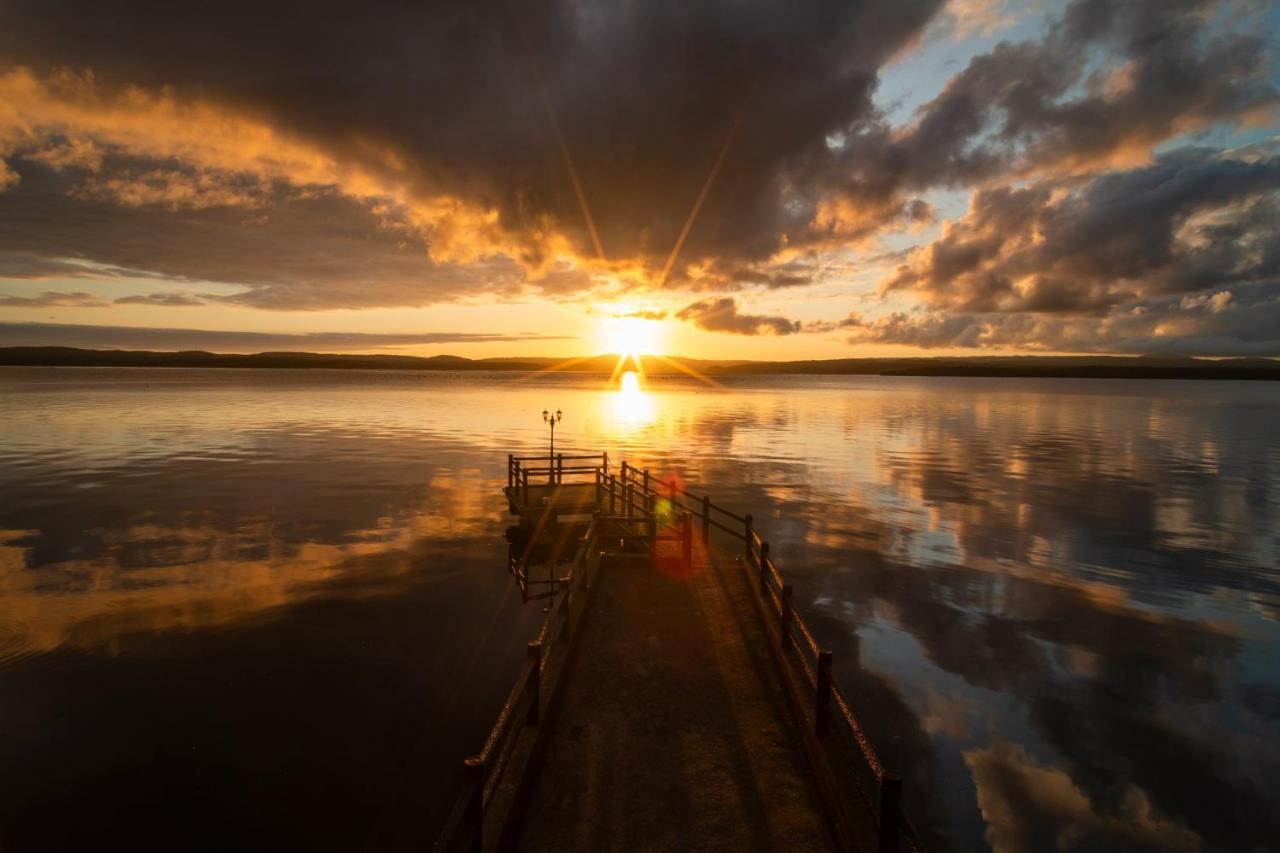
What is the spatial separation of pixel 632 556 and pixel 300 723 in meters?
9.02

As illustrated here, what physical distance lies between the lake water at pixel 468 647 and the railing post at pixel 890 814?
15.9 ft

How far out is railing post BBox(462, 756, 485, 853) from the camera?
6.61m

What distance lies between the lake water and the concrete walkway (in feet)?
10.7

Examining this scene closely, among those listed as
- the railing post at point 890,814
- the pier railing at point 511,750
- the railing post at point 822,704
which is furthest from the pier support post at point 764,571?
the railing post at point 890,814

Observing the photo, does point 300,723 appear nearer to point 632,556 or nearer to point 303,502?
point 632,556

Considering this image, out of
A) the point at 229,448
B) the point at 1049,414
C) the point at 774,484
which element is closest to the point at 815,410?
the point at 1049,414

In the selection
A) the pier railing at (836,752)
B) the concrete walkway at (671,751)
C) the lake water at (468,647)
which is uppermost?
the pier railing at (836,752)

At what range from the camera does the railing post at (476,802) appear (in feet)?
21.7

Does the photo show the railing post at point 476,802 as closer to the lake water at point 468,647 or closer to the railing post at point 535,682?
the railing post at point 535,682

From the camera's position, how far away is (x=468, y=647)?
17.5 meters

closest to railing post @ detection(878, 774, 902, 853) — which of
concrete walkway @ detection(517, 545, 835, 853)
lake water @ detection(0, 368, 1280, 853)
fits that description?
concrete walkway @ detection(517, 545, 835, 853)

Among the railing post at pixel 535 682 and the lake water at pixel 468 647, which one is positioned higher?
the railing post at pixel 535 682

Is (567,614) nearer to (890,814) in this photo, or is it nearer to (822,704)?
(822,704)

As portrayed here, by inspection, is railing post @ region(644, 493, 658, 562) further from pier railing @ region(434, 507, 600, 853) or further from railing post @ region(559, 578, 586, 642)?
pier railing @ region(434, 507, 600, 853)
